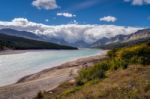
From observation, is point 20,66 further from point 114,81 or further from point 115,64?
point 114,81

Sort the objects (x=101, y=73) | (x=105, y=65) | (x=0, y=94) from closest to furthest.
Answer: (x=101, y=73) → (x=0, y=94) → (x=105, y=65)

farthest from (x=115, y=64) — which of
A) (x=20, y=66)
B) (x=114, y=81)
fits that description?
(x=20, y=66)

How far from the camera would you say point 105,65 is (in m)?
37.7

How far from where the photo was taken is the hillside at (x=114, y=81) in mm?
16578

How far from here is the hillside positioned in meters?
16.6

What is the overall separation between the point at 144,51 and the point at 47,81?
43.9 ft

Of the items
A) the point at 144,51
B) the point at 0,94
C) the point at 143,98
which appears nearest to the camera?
the point at 143,98

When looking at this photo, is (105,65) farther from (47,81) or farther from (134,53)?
(47,81)

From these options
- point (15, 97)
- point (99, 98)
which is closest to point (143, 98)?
point (99, 98)

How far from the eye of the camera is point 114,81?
24.5 meters

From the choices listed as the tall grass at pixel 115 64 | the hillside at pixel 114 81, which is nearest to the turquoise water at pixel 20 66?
the tall grass at pixel 115 64

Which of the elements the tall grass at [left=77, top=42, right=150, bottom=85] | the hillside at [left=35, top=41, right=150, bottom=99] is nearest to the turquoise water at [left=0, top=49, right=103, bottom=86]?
the tall grass at [left=77, top=42, right=150, bottom=85]

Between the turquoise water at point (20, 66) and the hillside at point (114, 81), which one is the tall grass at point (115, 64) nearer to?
the hillside at point (114, 81)

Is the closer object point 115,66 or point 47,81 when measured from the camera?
point 115,66
